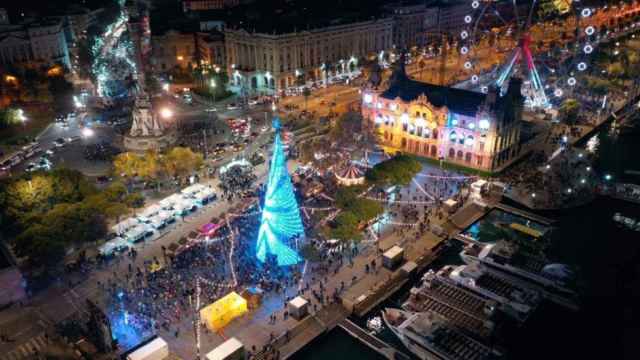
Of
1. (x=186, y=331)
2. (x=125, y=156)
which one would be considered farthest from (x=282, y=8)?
A: (x=186, y=331)

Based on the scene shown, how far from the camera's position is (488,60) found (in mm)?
163375

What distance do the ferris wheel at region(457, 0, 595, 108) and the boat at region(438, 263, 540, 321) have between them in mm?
37408

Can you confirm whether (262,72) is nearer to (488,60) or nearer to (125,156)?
(125,156)

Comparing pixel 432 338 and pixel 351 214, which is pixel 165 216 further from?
pixel 432 338

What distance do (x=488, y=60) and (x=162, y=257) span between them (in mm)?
135597

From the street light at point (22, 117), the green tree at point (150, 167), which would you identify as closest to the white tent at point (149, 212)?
the green tree at point (150, 167)

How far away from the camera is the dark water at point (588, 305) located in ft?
161

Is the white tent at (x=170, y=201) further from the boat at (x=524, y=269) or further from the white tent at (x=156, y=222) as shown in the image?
the boat at (x=524, y=269)

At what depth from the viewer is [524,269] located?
190 feet

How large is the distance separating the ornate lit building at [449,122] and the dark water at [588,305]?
16727mm

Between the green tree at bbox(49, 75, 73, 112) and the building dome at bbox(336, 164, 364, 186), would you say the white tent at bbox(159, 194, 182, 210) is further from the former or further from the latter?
the green tree at bbox(49, 75, 73, 112)

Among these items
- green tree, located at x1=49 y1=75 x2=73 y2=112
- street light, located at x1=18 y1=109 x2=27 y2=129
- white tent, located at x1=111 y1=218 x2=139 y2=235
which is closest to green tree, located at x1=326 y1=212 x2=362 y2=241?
white tent, located at x1=111 y1=218 x2=139 y2=235

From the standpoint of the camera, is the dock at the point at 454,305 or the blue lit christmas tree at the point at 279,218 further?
the blue lit christmas tree at the point at 279,218

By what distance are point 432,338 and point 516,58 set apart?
7618 cm
